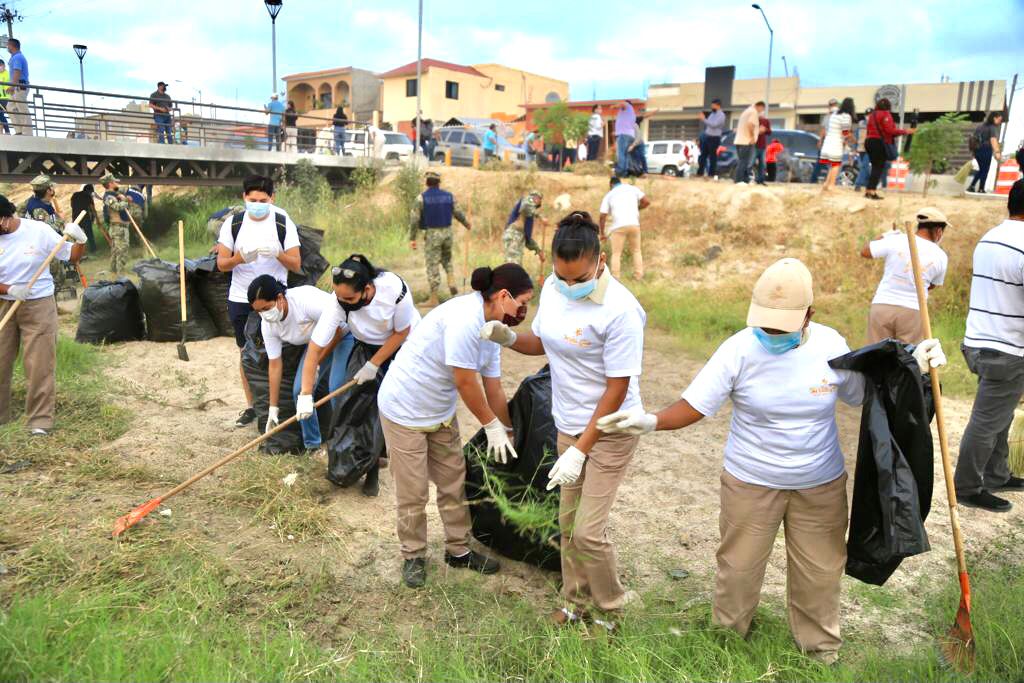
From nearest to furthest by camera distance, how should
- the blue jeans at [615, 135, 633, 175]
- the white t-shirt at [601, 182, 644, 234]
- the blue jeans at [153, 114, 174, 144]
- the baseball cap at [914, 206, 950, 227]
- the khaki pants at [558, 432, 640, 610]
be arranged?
the khaki pants at [558, 432, 640, 610], the baseball cap at [914, 206, 950, 227], the white t-shirt at [601, 182, 644, 234], the blue jeans at [615, 135, 633, 175], the blue jeans at [153, 114, 174, 144]

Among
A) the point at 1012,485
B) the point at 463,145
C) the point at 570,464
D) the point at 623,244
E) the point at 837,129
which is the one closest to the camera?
the point at 570,464

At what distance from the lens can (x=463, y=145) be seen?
21125 millimetres

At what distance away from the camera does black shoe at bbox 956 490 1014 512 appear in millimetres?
4199

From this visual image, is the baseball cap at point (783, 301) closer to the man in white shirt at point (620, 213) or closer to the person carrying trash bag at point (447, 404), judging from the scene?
the person carrying trash bag at point (447, 404)

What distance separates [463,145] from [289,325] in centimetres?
1757

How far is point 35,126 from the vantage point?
42.6 feet

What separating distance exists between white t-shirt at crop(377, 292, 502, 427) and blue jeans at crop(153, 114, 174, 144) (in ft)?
46.6

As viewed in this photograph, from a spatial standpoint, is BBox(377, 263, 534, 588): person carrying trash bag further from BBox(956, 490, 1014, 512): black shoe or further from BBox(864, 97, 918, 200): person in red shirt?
BBox(864, 97, 918, 200): person in red shirt

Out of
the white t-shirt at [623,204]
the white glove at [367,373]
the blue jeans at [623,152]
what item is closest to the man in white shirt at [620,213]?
the white t-shirt at [623,204]

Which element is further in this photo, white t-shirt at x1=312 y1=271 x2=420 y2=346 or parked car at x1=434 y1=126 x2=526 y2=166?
parked car at x1=434 y1=126 x2=526 y2=166

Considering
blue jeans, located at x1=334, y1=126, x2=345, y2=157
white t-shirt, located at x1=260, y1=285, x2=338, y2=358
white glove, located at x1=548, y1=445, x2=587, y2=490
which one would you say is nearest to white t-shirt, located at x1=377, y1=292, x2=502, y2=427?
white glove, located at x1=548, y1=445, x2=587, y2=490

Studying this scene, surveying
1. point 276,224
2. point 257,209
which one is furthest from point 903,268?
point 257,209

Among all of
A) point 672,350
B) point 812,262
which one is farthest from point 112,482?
point 812,262

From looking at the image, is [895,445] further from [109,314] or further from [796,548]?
[109,314]
